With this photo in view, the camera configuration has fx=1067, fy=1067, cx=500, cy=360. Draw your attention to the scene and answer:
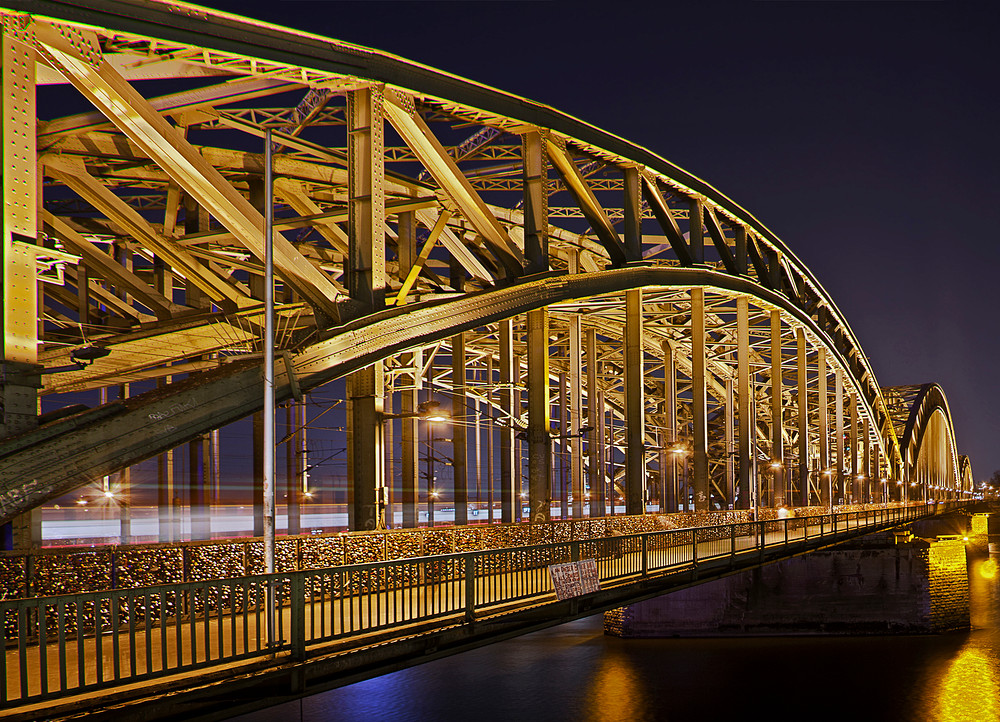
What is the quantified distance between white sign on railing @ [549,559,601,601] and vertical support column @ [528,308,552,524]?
30.2ft

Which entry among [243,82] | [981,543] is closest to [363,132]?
[243,82]

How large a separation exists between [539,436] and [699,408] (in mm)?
13304

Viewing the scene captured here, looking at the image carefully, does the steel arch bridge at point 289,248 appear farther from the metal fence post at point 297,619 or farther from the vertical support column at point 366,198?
the metal fence post at point 297,619

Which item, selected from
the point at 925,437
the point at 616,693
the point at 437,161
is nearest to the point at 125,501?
the point at 616,693

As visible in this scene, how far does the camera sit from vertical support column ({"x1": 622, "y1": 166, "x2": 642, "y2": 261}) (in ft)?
107

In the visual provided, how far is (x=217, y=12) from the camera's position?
17.6 metres

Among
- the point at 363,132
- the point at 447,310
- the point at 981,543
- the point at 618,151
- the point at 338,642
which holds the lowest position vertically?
the point at 981,543

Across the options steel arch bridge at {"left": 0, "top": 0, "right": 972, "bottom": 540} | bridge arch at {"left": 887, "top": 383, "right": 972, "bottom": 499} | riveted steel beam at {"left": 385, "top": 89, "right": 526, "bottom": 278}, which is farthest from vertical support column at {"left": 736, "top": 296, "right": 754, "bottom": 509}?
bridge arch at {"left": 887, "top": 383, "right": 972, "bottom": 499}

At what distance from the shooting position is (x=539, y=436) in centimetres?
2822

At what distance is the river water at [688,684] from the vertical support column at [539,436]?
6576 millimetres

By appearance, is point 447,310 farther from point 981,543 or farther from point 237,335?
point 981,543

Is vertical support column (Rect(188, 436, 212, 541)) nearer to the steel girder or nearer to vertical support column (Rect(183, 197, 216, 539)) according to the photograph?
vertical support column (Rect(183, 197, 216, 539))

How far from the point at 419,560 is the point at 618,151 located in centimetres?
2011

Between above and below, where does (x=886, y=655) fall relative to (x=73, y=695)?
below
